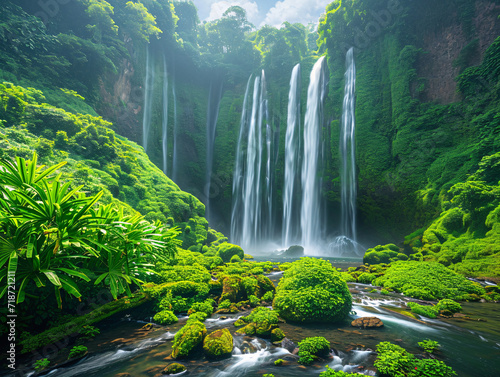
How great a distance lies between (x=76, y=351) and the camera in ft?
12.2

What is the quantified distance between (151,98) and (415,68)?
28697 mm

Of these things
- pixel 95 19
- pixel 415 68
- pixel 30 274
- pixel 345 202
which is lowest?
pixel 30 274

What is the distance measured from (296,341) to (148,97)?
98.2 feet

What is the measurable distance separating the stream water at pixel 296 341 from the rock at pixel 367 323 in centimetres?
12

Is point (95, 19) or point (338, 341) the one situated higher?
point (95, 19)

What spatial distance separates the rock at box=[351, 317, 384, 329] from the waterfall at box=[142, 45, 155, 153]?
1009 inches

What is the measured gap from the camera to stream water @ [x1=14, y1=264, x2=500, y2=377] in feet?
11.6

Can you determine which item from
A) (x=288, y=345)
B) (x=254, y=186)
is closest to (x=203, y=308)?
(x=288, y=345)

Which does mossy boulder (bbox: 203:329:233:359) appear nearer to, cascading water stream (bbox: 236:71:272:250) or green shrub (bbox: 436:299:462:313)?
green shrub (bbox: 436:299:462:313)

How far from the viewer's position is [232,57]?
1395 inches

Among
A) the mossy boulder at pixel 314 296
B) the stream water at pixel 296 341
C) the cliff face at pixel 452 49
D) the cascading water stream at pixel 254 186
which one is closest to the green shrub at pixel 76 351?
the stream water at pixel 296 341

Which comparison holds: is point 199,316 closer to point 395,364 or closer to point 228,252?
point 395,364

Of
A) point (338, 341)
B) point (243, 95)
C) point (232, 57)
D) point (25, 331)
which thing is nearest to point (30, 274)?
point (25, 331)

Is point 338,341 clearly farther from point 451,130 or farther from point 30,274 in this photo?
point 451,130
